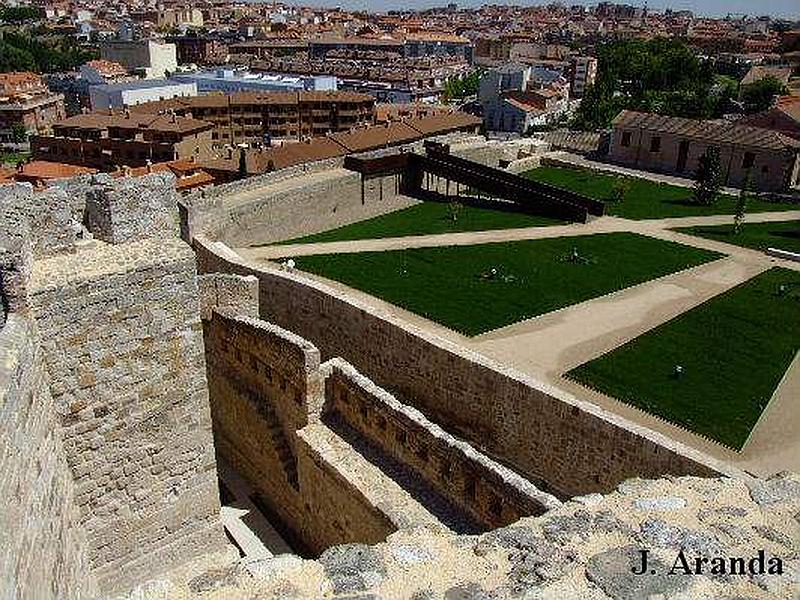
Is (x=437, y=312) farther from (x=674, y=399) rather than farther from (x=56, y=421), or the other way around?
(x=56, y=421)

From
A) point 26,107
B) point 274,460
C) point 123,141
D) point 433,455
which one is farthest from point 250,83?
point 433,455

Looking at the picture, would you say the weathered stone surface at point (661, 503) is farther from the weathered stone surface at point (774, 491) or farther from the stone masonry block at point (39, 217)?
the stone masonry block at point (39, 217)

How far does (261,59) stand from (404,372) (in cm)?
9677

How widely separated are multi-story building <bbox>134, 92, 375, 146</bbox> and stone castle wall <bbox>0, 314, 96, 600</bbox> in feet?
158

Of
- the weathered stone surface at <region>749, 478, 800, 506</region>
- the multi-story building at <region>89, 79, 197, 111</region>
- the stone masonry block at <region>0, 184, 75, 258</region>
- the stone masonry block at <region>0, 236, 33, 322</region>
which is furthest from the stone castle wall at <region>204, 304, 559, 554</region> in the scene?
the multi-story building at <region>89, 79, 197, 111</region>

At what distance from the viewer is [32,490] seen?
5.82m

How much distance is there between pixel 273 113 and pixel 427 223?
30958 mm

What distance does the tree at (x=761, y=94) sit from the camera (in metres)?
60.2

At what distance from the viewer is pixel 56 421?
7266mm

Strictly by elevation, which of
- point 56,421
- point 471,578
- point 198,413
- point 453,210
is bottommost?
point 453,210

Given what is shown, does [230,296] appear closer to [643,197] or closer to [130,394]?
[130,394]

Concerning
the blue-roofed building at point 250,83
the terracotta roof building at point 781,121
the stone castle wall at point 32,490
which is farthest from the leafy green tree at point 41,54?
the stone castle wall at point 32,490

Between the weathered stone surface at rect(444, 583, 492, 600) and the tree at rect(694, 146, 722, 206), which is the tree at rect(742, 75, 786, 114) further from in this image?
the weathered stone surface at rect(444, 583, 492, 600)

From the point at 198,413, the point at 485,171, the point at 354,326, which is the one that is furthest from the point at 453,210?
the point at 198,413
